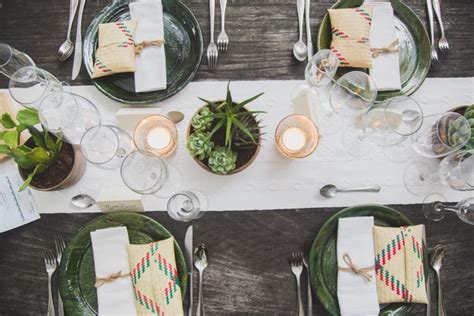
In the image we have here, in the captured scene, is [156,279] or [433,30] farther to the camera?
[433,30]

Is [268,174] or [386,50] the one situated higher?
[386,50]

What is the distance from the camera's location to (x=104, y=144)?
90cm

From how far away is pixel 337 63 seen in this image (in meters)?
0.94

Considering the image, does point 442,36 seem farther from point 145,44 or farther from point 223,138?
point 145,44

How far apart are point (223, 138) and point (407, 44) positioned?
55 cm

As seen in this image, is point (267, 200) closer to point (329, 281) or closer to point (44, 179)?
point (329, 281)

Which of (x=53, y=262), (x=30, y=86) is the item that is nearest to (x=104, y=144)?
(x=30, y=86)

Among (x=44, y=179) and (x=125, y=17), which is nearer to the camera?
(x=44, y=179)

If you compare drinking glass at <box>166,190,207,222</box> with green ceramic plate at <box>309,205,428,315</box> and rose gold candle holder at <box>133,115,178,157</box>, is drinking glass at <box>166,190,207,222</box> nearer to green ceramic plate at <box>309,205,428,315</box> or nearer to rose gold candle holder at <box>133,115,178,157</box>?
rose gold candle holder at <box>133,115,178,157</box>

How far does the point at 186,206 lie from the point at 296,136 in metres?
0.32

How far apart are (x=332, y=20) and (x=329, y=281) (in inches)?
25.6

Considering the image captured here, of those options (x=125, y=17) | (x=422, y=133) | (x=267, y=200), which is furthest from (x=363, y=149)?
(x=125, y=17)

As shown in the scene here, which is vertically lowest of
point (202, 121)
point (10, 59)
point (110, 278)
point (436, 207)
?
point (110, 278)

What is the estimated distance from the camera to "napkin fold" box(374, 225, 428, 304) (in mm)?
914
